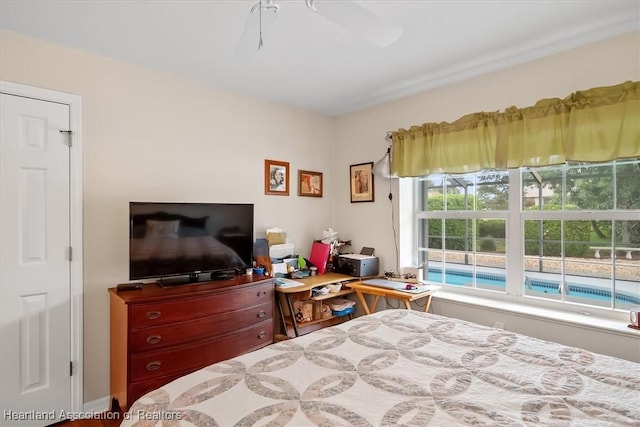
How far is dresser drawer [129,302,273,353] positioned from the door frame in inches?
22.2

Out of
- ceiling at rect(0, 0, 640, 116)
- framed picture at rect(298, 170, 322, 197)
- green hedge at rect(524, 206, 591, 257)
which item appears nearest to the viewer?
ceiling at rect(0, 0, 640, 116)

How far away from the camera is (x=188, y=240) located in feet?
8.15

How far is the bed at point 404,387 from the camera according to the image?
104 cm

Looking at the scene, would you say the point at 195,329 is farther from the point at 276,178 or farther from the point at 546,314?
the point at 546,314

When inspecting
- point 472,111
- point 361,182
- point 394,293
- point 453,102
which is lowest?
point 394,293

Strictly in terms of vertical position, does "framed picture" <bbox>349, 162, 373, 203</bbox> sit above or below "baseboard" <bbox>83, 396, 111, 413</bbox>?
above

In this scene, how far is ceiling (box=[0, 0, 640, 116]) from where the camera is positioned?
1822 mm

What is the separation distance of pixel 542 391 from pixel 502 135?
1.86 meters

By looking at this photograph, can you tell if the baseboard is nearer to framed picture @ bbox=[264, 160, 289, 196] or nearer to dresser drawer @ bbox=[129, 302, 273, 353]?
dresser drawer @ bbox=[129, 302, 273, 353]

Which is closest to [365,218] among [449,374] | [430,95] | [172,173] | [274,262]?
[274,262]

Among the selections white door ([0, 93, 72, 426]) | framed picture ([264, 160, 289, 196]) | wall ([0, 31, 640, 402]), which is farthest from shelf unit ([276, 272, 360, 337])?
white door ([0, 93, 72, 426])

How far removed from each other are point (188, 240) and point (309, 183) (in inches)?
61.3

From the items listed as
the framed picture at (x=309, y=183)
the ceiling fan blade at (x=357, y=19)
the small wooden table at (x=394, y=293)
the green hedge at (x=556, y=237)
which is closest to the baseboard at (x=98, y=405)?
the small wooden table at (x=394, y=293)

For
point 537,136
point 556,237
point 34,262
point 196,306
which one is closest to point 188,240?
point 196,306
